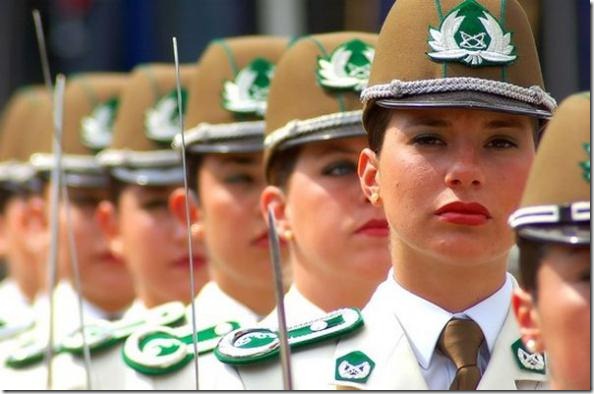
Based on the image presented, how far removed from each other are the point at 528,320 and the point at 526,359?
1.40 ft

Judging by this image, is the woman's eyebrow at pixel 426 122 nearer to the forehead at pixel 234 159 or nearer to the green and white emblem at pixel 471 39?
the green and white emblem at pixel 471 39

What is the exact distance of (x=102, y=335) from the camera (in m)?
6.79

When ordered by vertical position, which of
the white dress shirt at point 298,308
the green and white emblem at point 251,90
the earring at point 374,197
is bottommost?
the white dress shirt at point 298,308

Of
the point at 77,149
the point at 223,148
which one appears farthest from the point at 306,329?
the point at 77,149

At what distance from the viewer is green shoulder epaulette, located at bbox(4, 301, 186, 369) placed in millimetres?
6672

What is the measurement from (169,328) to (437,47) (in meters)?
1.65

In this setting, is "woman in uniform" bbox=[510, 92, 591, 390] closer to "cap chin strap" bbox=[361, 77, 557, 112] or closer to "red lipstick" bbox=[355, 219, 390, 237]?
"cap chin strap" bbox=[361, 77, 557, 112]

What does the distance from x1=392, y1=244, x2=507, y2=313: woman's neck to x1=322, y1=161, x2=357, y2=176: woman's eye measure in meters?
0.93

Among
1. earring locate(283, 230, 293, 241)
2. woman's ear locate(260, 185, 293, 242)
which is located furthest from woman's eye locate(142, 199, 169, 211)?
earring locate(283, 230, 293, 241)

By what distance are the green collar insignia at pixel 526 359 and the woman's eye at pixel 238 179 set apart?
2167 millimetres

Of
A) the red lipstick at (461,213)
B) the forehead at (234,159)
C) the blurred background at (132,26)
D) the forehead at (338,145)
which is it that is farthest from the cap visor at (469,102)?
the blurred background at (132,26)

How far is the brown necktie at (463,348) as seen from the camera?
4.84 m

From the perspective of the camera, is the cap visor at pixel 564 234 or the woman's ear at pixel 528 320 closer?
the cap visor at pixel 564 234

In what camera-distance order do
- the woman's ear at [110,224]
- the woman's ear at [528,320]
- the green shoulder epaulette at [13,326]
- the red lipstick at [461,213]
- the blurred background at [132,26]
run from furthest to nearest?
the blurred background at [132,26]
the woman's ear at [110,224]
the green shoulder epaulette at [13,326]
the red lipstick at [461,213]
the woman's ear at [528,320]
